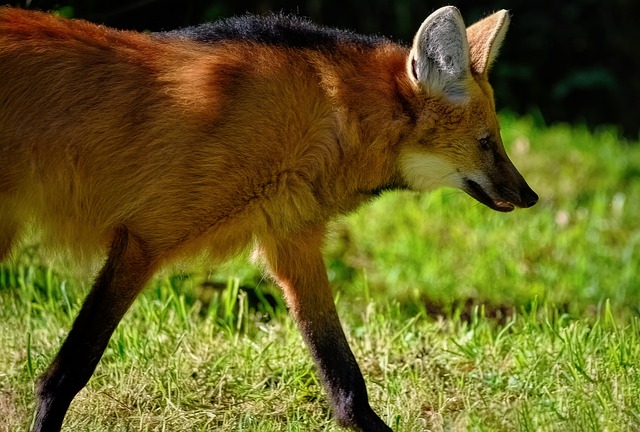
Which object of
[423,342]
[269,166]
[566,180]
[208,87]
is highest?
[208,87]

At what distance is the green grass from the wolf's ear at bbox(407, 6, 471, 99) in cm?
74

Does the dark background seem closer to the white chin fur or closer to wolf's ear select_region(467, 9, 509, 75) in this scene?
wolf's ear select_region(467, 9, 509, 75)

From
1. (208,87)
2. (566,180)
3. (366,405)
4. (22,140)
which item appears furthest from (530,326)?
(566,180)

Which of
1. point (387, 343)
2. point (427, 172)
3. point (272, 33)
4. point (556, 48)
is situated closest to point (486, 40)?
point (427, 172)

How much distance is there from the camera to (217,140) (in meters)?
3.14

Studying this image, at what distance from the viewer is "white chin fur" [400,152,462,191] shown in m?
3.48

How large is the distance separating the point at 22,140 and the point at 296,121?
88 centimetres

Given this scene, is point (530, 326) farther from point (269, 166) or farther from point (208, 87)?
point (208, 87)

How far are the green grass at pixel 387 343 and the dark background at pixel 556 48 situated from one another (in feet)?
12.2

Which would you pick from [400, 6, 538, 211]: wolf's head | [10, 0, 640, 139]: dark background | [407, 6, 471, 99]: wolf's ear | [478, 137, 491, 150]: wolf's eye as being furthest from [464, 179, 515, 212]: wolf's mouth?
[10, 0, 640, 139]: dark background

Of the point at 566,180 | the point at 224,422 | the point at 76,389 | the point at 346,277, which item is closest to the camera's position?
the point at 76,389

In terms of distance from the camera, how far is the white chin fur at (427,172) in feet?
11.4

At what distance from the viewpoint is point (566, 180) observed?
6.90 metres

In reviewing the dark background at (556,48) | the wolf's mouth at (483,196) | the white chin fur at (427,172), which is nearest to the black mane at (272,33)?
the white chin fur at (427,172)
